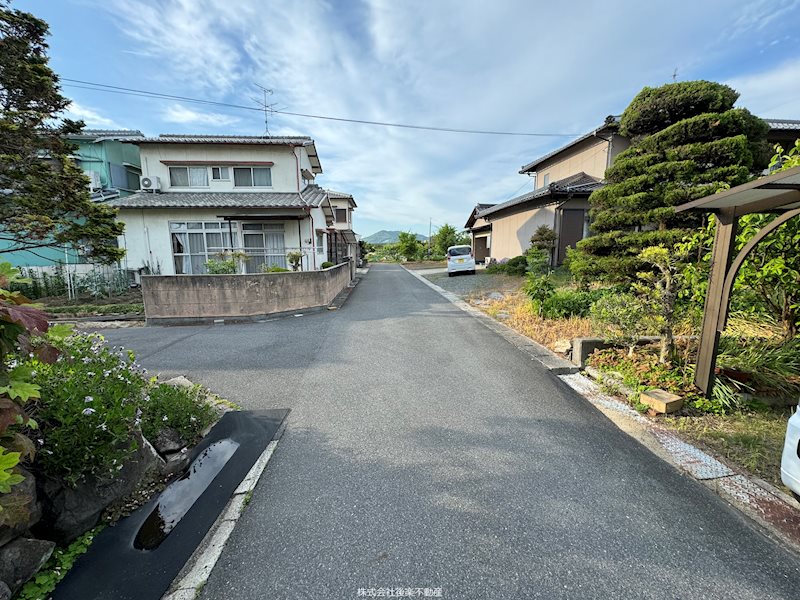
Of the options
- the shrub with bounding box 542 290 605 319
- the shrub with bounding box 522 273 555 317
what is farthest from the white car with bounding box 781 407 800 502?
the shrub with bounding box 522 273 555 317

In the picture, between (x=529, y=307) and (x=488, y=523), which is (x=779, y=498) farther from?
(x=529, y=307)

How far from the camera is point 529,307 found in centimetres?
745

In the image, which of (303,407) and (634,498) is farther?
(303,407)

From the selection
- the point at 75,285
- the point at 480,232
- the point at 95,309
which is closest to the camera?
the point at 95,309

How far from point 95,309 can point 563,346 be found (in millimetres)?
11170

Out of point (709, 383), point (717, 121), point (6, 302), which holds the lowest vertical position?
point (709, 383)

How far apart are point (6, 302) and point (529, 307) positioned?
7.60 meters

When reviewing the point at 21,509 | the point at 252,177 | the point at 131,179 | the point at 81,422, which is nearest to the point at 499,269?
the point at 252,177

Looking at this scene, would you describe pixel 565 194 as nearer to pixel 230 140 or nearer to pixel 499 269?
pixel 499 269

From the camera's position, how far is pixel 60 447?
6.13 ft

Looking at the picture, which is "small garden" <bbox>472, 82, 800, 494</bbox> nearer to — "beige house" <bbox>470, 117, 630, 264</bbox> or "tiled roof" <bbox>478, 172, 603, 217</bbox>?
"beige house" <bbox>470, 117, 630, 264</bbox>

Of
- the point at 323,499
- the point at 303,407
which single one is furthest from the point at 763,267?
the point at 303,407

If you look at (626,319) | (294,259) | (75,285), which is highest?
(294,259)

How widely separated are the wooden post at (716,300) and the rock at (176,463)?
4867 millimetres
